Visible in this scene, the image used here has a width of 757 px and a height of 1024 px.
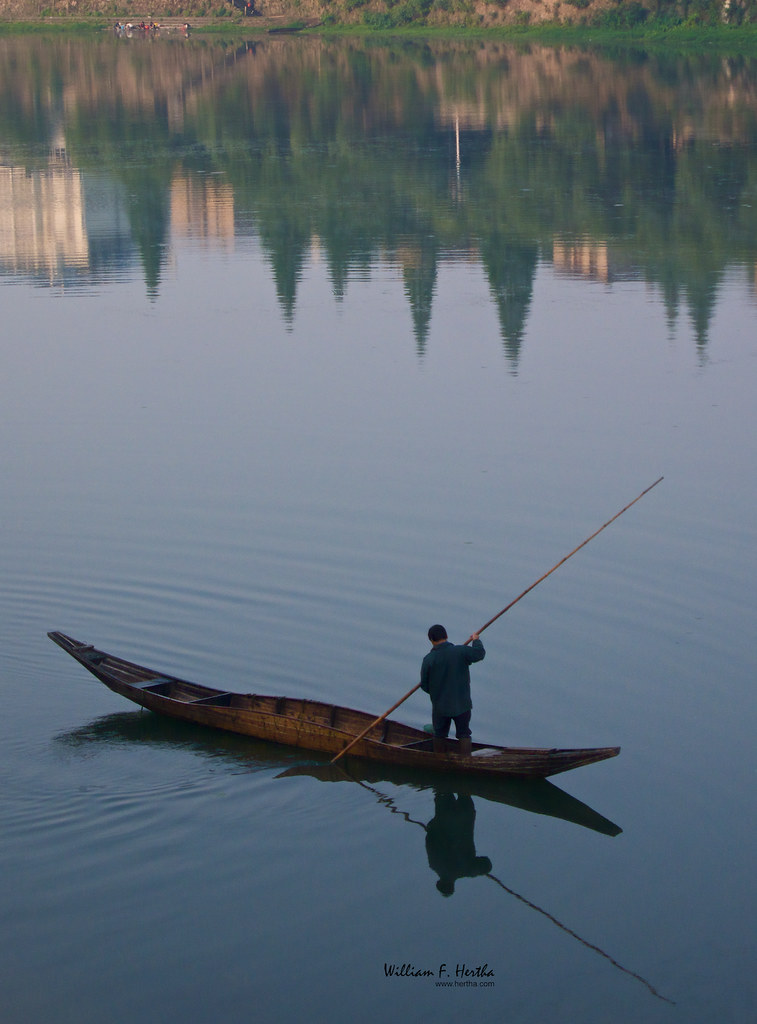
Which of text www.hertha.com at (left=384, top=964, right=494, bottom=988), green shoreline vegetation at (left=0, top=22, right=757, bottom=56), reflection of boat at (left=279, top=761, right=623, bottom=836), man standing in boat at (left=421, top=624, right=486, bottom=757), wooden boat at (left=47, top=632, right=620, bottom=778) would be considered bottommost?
text www.hertha.com at (left=384, top=964, right=494, bottom=988)

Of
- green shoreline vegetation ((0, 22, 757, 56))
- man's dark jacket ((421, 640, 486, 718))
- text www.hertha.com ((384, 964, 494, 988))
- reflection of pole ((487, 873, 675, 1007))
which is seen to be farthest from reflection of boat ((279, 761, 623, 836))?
green shoreline vegetation ((0, 22, 757, 56))

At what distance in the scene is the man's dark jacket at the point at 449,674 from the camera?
1636 centimetres

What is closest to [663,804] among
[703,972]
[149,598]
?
[703,972]

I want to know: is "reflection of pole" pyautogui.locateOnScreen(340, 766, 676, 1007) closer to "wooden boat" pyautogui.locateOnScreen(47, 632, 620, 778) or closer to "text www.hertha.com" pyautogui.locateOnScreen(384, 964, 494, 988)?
"wooden boat" pyautogui.locateOnScreen(47, 632, 620, 778)

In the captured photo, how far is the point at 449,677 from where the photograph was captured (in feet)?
53.8

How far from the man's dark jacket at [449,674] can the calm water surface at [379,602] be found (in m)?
1.18

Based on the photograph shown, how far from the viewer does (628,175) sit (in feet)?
222

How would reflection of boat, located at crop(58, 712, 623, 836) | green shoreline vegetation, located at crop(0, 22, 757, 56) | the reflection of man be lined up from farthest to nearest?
1. green shoreline vegetation, located at crop(0, 22, 757, 56)
2. reflection of boat, located at crop(58, 712, 623, 836)
3. the reflection of man

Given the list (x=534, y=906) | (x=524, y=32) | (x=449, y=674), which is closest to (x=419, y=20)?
(x=524, y=32)

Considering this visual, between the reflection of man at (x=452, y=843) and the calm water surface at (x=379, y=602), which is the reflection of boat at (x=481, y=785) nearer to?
the calm water surface at (x=379, y=602)

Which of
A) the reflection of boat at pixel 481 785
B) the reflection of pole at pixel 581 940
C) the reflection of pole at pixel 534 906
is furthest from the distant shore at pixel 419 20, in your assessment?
the reflection of pole at pixel 581 940

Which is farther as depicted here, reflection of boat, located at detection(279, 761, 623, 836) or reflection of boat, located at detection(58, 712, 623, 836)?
reflection of boat, located at detection(58, 712, 623, 836)

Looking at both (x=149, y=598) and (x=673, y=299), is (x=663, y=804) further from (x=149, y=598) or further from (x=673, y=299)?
(x=673, y=299)

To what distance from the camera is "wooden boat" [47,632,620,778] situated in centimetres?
1638
